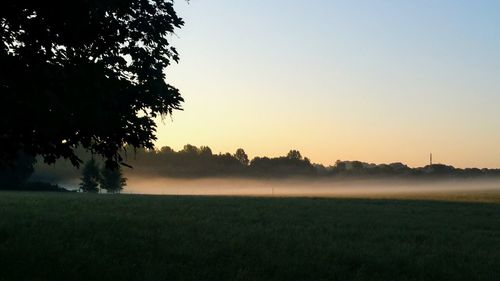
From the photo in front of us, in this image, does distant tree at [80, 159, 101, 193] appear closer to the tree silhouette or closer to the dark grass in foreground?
the dark grass in foreground

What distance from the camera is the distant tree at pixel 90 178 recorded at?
117375 mm

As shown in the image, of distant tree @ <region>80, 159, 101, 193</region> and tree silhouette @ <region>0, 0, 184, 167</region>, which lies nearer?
tree silhouette @ <region>0, 0, 184, 167</region>

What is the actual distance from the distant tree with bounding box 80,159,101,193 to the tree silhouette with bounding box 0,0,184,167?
106930mm

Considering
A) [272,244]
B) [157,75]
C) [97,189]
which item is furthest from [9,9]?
[97,189]

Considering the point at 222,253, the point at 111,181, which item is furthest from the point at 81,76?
the point at 111,181

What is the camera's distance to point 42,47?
11047 mm

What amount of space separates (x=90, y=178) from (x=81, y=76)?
112336 millimetres

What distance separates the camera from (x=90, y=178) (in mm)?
118500

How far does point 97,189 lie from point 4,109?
113 m

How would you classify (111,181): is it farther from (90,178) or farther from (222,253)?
(222,253)

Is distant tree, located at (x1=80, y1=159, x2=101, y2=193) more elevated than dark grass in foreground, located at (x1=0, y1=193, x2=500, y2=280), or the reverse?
distant tree, located at (x1=80, y1=159, x2=101, y2=193)

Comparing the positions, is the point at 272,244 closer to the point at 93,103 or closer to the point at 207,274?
the point at 207,274

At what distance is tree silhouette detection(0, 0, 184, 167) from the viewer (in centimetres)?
1000

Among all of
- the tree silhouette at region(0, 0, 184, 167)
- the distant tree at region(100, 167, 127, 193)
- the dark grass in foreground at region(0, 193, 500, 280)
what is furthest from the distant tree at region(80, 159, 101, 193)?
the tree silhouette at region(0, 0, 184, 167)
